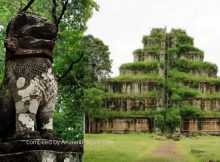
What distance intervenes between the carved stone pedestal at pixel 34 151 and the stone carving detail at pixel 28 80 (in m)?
0.19

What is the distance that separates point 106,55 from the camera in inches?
1351

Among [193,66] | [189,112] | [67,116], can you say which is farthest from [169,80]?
[67,116]

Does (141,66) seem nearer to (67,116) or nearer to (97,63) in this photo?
(97,63)

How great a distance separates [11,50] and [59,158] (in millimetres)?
1449

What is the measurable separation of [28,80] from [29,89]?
0.11m

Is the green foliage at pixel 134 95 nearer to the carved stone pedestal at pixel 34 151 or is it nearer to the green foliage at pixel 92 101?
the green foliage at pixel 92 101

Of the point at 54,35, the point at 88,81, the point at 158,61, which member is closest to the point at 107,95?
the point at 158,61

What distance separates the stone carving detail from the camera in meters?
6.18

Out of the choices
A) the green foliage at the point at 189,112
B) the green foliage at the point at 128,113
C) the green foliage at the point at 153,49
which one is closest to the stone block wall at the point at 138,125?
the green foliage at the point at 128,113

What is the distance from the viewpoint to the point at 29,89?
6188 mm

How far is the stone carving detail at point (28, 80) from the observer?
Result: 6184mm

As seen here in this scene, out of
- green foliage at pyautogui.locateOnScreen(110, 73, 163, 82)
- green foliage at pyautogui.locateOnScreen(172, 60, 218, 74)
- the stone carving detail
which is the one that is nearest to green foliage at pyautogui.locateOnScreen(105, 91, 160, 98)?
green foliage at pyautogui.locateOnScreen(110, 73, 163, 82)

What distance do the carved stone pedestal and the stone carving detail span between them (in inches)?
7.5

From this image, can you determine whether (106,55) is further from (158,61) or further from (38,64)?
(38,64)
